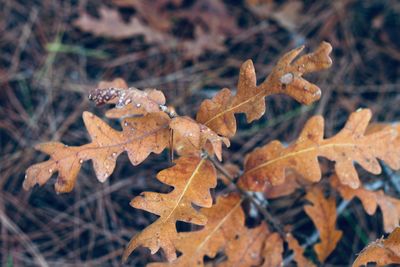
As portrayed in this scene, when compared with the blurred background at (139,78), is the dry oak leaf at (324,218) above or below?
below

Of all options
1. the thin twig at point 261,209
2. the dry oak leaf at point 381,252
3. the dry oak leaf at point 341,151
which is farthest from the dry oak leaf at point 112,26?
the dry oak leaf at point 381,252

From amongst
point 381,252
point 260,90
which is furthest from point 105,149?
point 381,252

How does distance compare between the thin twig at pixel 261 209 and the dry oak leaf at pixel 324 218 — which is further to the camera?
the dry oak leaf at pixel 324 218

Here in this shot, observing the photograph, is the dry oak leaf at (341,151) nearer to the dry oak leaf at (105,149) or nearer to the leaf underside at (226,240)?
the leaf underside at (226,240)

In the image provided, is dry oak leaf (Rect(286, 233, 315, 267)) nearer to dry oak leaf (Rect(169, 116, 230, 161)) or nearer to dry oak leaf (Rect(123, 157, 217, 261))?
dry oak leaf (Rect(123, 157, 217, 261))

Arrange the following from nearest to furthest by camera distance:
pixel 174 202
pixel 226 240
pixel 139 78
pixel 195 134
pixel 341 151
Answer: pixel 195 134
pixel 174 202
pixel 341 151
pixel 226 240
pixel 139 78

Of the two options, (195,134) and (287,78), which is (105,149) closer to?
(195,134)
